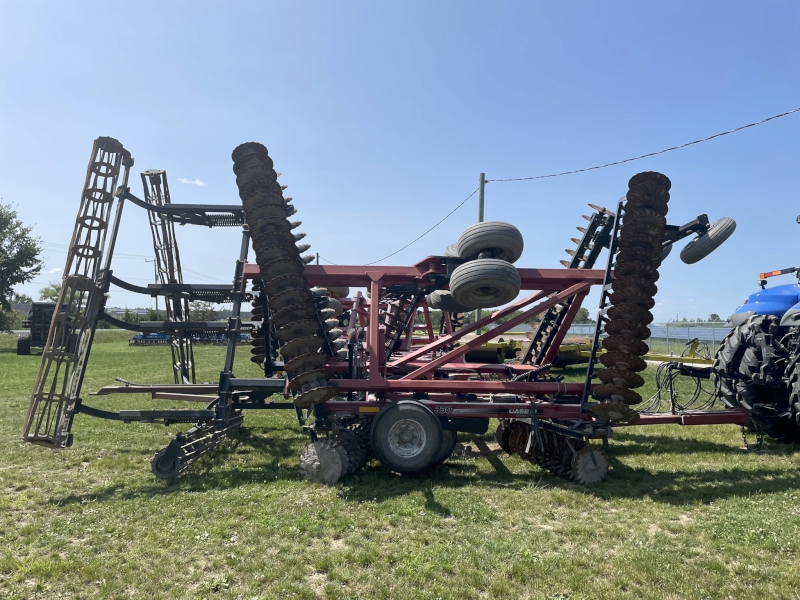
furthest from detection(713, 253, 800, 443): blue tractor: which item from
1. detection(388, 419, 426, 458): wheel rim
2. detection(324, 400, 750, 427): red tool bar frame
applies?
detection(388, 419, 426, 458): wheel rim

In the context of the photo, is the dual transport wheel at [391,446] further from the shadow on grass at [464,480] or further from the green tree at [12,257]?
the green tree at [12,257]

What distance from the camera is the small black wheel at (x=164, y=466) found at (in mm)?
5883

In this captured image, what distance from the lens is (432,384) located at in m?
6.38

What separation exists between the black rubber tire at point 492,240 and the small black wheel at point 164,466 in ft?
13.9

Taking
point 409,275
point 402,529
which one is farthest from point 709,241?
point 402,529

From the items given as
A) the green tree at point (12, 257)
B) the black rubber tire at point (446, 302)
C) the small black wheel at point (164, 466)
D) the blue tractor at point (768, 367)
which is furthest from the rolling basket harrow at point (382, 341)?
the green tree at point (12, 257)

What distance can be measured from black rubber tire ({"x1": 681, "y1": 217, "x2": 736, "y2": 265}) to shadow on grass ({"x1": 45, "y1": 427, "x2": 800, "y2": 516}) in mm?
2548

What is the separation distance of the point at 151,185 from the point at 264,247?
3.17 metres

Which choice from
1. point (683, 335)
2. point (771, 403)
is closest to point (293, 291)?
point (771, 403)

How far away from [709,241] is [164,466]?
675cm

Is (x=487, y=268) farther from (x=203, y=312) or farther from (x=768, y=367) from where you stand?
(x=203, y=312)

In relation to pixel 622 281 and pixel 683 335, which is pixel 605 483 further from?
pixel 683 335

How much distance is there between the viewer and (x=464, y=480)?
5988 millimetres

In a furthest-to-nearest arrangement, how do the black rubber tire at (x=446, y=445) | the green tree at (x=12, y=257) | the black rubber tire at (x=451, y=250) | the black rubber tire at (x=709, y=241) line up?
the green tree at (x=12, y=257) → the black rubber tire at (x=451, y=250) → the black rubber tire at (x=446, y=445) → the black rubber tire at (x=709, y=241)
